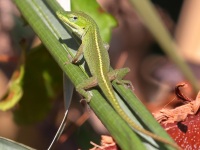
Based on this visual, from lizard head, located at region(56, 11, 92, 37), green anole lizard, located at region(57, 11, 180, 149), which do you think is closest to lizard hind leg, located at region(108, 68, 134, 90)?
green anole lizard, located at region(57, 11, 180, 149)

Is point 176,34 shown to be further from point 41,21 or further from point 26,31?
point 41,21

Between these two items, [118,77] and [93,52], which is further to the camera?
[93,52]

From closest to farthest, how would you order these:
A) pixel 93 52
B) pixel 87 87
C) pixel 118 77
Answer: pixel 87 87, pixel 118 77, pixel 93 52

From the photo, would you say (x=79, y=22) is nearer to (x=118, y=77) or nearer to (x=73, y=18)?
(x=73, y=18)

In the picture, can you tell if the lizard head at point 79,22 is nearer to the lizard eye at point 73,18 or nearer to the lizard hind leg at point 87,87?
the lizard eye at point 73,18

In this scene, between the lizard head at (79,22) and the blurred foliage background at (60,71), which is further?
the blurred foliage background at (60,71)

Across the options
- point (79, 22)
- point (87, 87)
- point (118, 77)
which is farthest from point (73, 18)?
point (87, 87)

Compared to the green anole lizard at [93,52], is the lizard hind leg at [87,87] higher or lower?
higher

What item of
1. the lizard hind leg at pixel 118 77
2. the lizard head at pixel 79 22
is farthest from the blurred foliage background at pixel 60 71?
the lizard hind leg at pixel 118 77

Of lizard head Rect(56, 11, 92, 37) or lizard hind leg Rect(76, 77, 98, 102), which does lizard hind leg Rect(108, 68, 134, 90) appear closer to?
lizard hind leg Rect(76, 77, 98, 102)

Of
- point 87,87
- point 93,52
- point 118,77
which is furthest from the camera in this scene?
point 93,52
